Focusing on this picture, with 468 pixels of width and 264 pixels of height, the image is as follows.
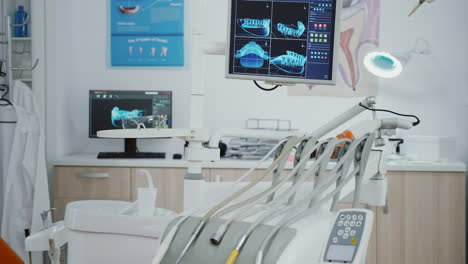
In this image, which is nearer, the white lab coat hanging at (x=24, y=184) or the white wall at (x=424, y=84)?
the white lab coat hanging at (x=24, y=184)

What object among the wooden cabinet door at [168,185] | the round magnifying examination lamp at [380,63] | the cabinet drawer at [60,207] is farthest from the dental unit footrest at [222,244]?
the cabinet drawer at [60,207]

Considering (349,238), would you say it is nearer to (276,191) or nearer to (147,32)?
(276,191)

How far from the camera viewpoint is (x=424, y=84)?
12.0ft

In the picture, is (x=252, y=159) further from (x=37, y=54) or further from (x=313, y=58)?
(x=313, y=58)

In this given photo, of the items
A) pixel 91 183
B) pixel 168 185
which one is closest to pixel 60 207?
pixel 91 183

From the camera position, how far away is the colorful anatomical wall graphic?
144 inches

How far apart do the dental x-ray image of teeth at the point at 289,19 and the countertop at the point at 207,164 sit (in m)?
1.57

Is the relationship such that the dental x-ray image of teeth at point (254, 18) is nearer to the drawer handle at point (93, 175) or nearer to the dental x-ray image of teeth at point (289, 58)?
the dental x-ray image of teeth at point (289, 58)

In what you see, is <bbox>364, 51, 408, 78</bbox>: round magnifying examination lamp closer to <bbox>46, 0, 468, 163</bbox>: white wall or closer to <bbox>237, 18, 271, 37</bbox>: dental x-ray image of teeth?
<bbox>46, 0, 468, 163</bbox>: white wall

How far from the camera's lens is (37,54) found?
3.43 m

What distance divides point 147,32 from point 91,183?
110cm

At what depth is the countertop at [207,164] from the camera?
317 centimetres

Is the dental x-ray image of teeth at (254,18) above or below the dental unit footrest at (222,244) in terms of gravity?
above

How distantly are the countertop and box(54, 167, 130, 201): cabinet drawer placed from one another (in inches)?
1.3
